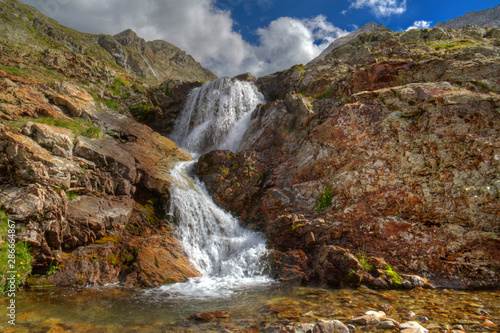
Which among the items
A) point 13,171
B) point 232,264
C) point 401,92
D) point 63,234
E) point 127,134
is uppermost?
point 401,92

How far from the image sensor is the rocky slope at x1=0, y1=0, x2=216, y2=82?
32281 millimetres

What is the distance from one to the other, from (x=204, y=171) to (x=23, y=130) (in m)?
10.3

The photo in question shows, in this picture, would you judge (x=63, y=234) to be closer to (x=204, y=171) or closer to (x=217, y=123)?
(x=204, y=171)

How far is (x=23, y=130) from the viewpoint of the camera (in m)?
10.7

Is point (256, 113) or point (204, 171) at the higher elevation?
point (256, 113)

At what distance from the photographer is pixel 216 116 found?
27.4 meters

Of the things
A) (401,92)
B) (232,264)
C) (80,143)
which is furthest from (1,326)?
(401,92)

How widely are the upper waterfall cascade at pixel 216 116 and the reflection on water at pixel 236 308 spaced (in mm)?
16106

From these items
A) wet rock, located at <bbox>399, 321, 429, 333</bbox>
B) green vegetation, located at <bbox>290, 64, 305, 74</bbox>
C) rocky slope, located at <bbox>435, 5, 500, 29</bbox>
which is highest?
rocky slope, located at <bbox>435, 5, 500, 29</bbox>

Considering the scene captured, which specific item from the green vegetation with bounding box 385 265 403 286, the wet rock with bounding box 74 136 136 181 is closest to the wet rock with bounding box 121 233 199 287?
the wet rock with bounding box 74 136 136 181

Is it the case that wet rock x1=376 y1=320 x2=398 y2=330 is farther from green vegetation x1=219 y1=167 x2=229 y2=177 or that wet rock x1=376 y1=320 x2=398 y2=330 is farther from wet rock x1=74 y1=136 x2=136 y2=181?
green vegetation x1=219 y1=167 x2=229 y2=177

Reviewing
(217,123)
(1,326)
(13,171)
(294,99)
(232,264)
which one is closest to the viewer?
(1,326)

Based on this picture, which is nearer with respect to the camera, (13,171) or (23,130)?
(13,171)

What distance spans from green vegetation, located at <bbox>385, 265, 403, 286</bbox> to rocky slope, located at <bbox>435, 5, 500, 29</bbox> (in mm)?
145766
